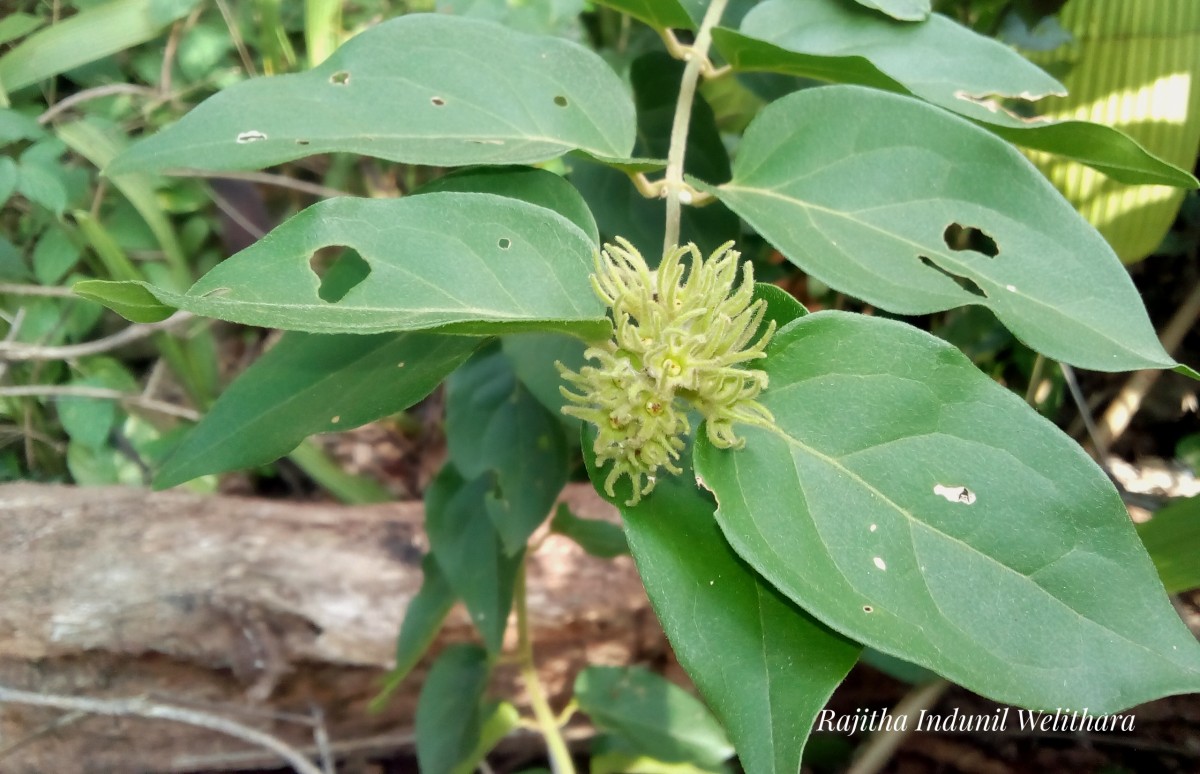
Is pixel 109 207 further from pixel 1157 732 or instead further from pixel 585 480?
pixel 1157 732

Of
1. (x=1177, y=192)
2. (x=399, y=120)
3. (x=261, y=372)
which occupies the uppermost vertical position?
(x=399, y=120)

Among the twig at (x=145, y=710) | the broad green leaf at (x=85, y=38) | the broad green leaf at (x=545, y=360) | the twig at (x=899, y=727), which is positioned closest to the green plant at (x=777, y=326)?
the broad green leaf at (x=545, y=360)

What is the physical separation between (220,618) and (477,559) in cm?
54

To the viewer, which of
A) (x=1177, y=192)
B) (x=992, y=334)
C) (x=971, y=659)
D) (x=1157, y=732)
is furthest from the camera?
(x=992, y=334)

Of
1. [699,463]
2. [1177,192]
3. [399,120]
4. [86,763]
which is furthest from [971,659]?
[86,763]

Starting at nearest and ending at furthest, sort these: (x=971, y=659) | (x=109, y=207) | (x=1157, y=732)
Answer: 1. (x=971, y=659)
2. (x=1157, y=732)
3. (x=109, y=207)

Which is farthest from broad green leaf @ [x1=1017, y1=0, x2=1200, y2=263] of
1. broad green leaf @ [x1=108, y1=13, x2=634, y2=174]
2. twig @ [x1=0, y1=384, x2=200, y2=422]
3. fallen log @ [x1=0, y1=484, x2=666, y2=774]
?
twig @ [x1=0, y1=384, x2=200, y2=422]

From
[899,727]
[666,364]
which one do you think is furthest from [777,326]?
[899,727]

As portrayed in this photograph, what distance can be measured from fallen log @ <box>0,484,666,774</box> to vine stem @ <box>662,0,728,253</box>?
78 centimetres

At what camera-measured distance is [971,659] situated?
1.44ft

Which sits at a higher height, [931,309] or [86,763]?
[931,309]

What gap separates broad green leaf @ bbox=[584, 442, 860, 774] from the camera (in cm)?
45

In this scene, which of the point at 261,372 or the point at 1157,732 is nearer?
the point at 261,372

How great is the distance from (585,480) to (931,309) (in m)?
0.98
